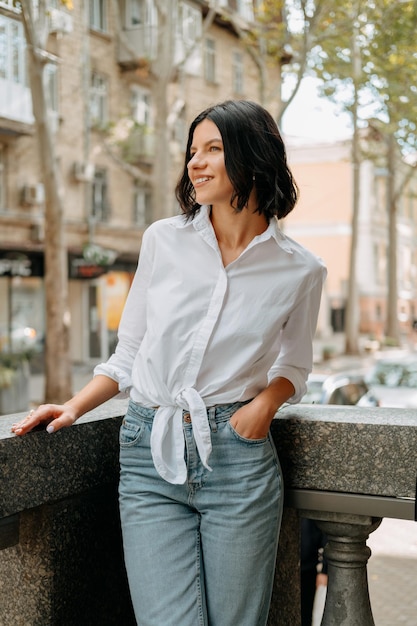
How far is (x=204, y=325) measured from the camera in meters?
2.16

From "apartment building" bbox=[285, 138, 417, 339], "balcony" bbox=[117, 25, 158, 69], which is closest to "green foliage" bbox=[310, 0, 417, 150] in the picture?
"balcony" bbox=[117, 25, 158, 69]

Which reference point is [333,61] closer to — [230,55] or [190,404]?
[230,55]

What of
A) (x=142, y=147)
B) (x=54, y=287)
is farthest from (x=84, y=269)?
(x=54, y=287)

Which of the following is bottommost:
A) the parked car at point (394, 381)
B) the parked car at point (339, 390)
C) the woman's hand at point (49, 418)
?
the parked car at point (394, 381)

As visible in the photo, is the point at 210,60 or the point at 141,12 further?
the point at 210,60

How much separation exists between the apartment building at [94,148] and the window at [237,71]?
0.04 metres

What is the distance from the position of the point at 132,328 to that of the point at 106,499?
0.57 metres

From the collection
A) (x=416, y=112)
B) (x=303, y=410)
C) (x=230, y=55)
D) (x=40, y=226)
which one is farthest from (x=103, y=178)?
(x=303, y=410)

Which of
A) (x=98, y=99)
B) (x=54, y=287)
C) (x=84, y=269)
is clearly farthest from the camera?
(x=98, y=99)

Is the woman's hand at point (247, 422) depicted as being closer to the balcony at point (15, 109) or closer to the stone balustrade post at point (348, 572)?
the stone balustrade post at point (348, 572)

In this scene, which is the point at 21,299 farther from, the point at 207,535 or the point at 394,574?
the point at 207,535

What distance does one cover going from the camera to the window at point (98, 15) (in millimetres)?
19109

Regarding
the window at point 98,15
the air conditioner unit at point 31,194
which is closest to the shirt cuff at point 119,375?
the window at point 98,15

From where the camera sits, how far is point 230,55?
23.9 meters
